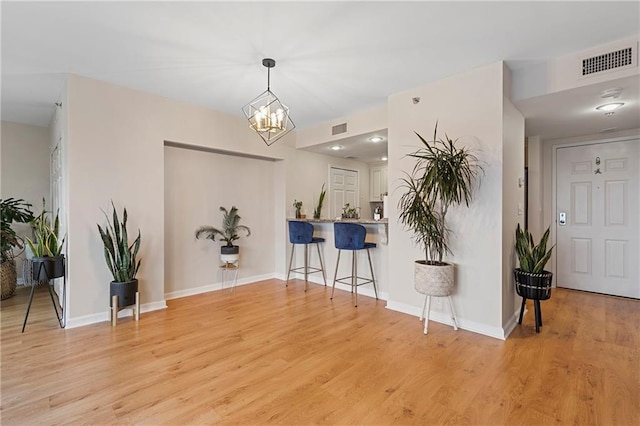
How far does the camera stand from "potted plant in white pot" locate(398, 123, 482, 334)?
2857mm

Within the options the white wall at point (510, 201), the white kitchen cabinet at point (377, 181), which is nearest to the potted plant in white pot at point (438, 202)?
the white wall at point (510, 201)

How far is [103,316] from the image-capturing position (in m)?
3.29

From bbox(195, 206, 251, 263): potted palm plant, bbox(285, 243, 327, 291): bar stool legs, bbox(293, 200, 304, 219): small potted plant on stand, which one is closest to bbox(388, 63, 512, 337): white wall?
bbox(285, 243, 327, 291): bar stool legs

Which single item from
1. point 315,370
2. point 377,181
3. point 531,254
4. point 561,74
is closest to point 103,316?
point 315,370

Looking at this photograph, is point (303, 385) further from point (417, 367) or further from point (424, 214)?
point (424, 214)

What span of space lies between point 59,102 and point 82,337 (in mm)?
2896

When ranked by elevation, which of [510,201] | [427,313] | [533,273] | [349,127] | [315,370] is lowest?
[315,370]

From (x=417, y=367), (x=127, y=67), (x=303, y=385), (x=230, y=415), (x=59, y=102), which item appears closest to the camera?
(x=230, y=415)

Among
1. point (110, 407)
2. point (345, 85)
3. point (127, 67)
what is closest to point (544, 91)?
point (345, 85)

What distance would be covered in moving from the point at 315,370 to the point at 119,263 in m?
2.39

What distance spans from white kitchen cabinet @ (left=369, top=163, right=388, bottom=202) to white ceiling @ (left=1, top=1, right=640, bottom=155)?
3070 mm

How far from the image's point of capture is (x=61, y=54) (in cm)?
273

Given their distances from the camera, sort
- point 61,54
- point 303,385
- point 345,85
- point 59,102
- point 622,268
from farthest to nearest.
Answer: point 622,268
point 59,102
point 345,85
point 61,54
point 303,385

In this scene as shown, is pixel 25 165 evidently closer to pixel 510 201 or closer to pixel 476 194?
pixel 476 194
